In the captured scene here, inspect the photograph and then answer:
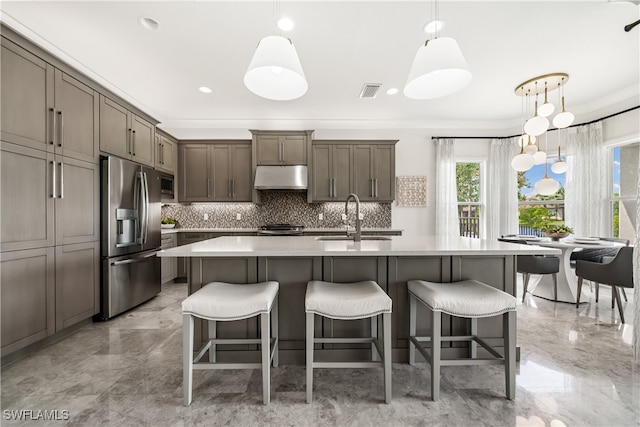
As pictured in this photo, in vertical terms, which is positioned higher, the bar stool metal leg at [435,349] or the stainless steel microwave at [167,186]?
the stainless steel microwave at [167,186]

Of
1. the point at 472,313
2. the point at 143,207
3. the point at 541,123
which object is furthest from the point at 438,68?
the point at 143,207

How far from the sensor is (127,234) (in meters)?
3.10

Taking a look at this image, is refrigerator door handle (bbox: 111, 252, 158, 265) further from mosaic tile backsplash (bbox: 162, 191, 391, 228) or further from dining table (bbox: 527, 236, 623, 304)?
dining table (bbox: 527, 236, 623, 304)

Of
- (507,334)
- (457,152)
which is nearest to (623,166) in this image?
(457,152)

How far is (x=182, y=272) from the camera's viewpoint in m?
4.58

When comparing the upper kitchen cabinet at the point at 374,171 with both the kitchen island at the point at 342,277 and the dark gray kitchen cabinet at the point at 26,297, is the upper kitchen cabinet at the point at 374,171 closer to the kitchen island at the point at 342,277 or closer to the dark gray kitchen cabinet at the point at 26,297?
the kitchen island at the point at 342,277

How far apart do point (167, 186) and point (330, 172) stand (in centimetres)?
269

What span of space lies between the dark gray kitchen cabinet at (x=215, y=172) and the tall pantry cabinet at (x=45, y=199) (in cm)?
192

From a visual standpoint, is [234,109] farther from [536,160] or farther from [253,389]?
[536,160]

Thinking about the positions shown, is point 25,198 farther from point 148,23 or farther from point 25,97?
point 148,23

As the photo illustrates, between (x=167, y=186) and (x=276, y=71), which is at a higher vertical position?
(x=276, y=71)

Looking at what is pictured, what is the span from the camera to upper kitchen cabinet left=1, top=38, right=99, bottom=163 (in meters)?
2.03

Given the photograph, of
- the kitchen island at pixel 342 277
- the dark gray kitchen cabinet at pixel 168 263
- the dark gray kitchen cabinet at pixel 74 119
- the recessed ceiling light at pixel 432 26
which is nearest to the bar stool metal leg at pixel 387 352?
the kitchen island at pixel 342 277

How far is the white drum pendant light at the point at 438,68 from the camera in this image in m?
1.44
